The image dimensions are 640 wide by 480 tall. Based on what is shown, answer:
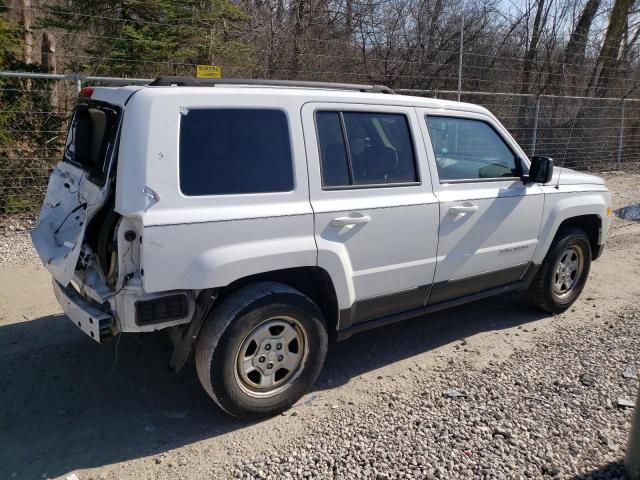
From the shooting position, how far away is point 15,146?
763 cm

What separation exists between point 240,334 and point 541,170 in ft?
9.41

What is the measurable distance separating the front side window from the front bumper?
99.0 inches

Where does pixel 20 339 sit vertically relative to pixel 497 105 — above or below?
below

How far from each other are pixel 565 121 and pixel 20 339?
41.7 feet

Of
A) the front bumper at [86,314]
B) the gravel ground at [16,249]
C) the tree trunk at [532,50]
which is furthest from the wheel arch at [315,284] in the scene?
the tree trunk at [532,50]

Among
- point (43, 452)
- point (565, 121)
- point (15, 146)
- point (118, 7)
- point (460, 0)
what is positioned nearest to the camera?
point (43, 452)

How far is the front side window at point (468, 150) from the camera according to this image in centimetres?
426

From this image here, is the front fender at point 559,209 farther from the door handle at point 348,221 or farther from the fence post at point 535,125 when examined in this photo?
the fence post at point 535,125

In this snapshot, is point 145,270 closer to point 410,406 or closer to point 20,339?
point 410,406

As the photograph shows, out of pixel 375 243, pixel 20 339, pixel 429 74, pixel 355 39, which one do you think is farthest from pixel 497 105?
pixel 20 339

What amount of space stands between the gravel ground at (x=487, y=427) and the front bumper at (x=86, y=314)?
1060 millimetres

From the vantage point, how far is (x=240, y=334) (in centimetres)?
330

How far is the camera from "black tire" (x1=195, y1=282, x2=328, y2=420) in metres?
3.27

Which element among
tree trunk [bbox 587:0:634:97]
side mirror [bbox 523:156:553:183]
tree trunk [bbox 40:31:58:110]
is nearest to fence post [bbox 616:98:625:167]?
tree trunk [bbox 587:0:634:97]
